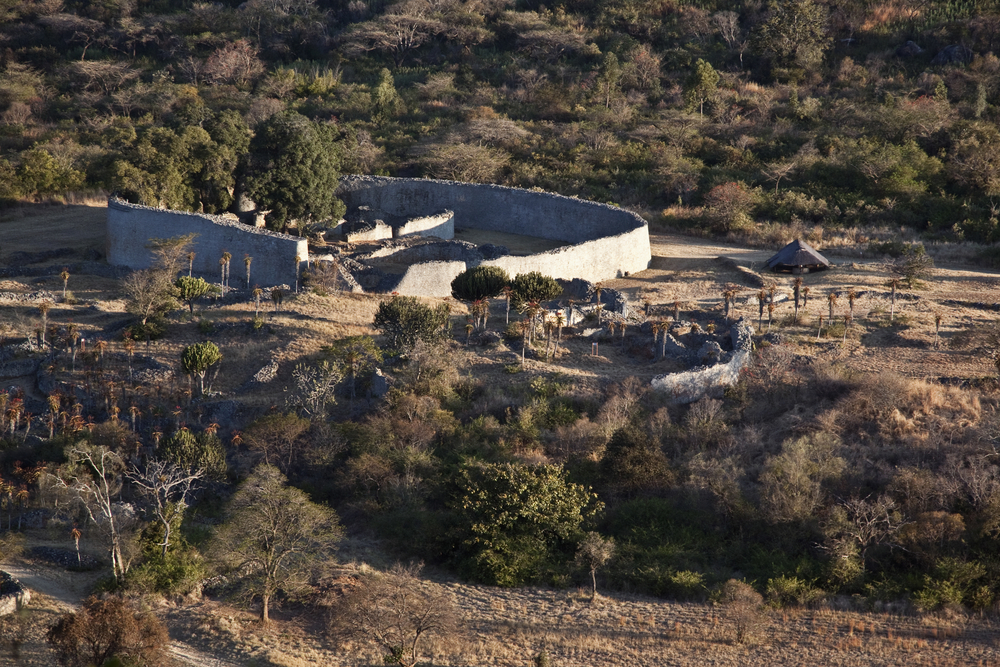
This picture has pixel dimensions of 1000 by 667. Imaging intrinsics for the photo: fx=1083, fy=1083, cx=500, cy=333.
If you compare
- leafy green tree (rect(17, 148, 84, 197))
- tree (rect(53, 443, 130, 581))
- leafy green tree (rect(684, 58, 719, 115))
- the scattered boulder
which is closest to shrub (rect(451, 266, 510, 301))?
the scattered boulder

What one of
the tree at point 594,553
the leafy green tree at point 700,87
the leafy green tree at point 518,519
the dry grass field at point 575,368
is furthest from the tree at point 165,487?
the leafy green tree at point 700,87

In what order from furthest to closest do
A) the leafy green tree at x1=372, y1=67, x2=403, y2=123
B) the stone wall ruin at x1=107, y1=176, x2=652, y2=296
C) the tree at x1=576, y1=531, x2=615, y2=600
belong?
the leafy green tree at x1=372, y1=67, x2=403, y2=123
the stone wall ruin at x1=107, y1=176, x2=652, y2=296
the tree at x1=576, y1=531, x2=615, y2=600

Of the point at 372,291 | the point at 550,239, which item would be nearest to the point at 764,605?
the point at 372,291

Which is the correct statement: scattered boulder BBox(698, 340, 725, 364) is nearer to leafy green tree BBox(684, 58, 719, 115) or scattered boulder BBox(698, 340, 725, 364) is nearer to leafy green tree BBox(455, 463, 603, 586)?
leafy green tree BBox(455, 463, 603, 586)

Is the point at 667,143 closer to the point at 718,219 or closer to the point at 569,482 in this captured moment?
the point at 718,219

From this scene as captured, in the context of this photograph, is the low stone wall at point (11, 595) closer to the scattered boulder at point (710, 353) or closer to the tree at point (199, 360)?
the tree at point (199, 360)
